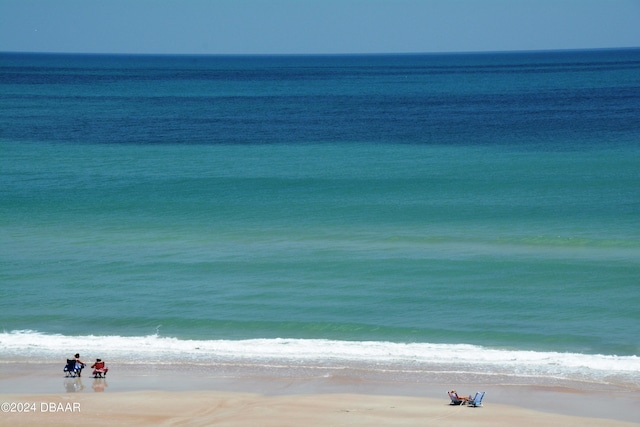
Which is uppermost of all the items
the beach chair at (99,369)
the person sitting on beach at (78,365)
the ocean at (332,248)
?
the ocean at (332,248)

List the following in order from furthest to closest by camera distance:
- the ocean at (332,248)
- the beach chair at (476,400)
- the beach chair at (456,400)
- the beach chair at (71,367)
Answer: the ocean at (332,248), the beach chair at (71,367), the beach chair at (456,400), the beach chair at (476,400)

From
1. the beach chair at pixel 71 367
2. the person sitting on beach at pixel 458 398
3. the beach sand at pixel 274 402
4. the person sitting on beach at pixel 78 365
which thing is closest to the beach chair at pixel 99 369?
the beach sand at pixel 274 402

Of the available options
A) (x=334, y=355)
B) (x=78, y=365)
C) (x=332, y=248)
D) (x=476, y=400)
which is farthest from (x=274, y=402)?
(x=332, y=248)

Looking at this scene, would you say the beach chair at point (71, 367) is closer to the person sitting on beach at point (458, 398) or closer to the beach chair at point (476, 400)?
the person sitting on beach at point (458, 398)

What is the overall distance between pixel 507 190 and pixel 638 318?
60.2 ft

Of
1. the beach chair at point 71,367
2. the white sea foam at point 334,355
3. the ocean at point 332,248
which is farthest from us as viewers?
the ocean at point 332,248

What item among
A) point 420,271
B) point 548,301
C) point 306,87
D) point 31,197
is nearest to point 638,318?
point 548,301

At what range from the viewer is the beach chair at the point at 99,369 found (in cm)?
2112

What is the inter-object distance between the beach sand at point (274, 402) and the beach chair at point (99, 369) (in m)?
0.18

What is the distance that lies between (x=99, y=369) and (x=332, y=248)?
13447mm

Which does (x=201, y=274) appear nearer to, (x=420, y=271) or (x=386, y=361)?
(x=420, y=271)

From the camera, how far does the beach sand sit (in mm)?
17984

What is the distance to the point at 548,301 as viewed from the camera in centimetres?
2648

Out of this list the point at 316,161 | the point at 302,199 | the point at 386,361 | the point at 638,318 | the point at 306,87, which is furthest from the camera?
the point at 306,87
